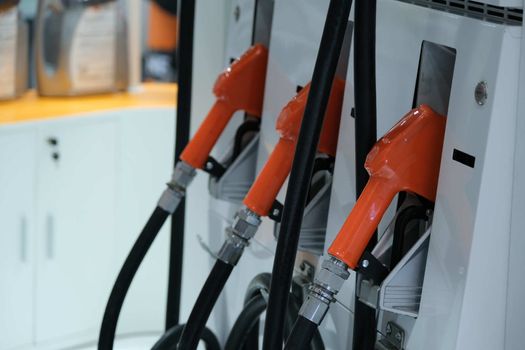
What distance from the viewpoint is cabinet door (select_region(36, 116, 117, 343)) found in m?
2.52

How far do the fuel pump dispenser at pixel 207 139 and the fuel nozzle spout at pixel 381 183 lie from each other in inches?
14.9

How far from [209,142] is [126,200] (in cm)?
144

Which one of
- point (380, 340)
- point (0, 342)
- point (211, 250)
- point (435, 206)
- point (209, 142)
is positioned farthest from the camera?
point (0, 342)

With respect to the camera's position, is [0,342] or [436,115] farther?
[0,342]

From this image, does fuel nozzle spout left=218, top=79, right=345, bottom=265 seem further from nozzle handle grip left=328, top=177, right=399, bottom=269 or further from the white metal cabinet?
the white metal cabinet

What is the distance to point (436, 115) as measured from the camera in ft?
3.09

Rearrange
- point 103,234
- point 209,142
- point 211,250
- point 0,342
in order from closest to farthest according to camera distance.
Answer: point 209,142, point 211,250, point 0,342, point 103,234

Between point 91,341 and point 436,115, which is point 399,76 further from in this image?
point 91,341

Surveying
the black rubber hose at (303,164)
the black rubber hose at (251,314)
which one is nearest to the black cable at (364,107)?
the black rubber hose at (303,164)

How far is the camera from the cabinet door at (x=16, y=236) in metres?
2.41

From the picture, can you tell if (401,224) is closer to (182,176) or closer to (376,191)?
(376,191)

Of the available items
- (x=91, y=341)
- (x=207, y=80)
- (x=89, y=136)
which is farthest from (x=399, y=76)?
(x=91, y=341)

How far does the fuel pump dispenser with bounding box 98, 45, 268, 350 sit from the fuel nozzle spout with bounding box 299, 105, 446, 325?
38 cm

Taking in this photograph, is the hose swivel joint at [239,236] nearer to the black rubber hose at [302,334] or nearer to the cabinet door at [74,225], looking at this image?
the black rubber hose at [302,334]
